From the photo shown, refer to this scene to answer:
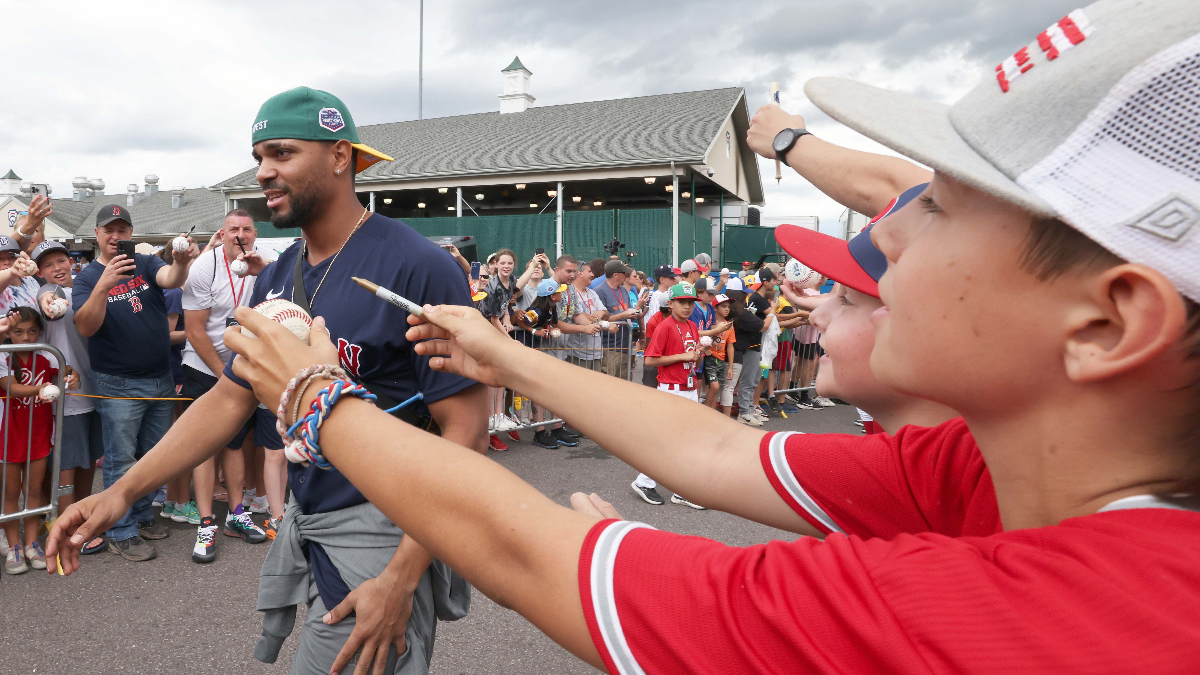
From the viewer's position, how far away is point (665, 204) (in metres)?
28.0

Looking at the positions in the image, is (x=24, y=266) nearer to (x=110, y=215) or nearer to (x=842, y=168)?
(x=110, y=215)

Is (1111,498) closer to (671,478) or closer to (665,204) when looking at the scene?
(671,478)

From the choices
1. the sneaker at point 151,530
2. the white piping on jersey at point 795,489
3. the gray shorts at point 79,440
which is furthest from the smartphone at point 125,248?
the white piping on jersey at point 795,489

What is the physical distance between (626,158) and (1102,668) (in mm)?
21757

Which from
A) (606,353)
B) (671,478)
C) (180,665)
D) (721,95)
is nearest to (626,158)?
(721,95)

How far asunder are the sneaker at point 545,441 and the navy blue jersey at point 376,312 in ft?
20.6

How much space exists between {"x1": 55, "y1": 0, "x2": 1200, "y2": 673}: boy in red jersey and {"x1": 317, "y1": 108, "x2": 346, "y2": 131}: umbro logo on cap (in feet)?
5.49

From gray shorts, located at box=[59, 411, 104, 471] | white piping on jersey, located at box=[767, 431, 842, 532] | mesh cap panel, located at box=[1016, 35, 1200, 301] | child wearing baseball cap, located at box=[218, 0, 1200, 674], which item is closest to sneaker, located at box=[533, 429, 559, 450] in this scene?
gray shorts, located at box=[59, 411, 104, 471]

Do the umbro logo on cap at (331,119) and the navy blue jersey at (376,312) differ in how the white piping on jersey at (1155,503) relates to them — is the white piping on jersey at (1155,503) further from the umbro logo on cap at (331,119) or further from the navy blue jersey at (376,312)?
the umbro logo on cap at (331,119)

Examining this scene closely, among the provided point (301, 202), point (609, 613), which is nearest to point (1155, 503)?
point (609, 613)

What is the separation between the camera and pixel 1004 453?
0.85 meters

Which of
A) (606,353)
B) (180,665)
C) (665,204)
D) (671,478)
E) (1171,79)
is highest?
(665,204)

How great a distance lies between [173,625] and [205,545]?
1.04m

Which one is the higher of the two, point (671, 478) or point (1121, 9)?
point (1121, 9)
